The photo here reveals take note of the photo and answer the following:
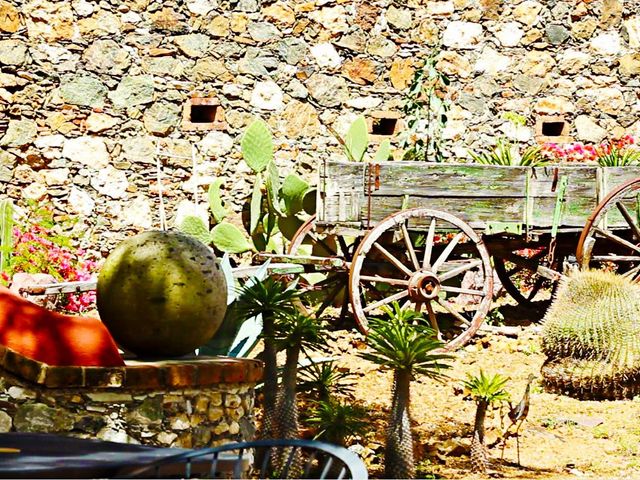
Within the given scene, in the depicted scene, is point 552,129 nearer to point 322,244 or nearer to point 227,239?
point 322,244

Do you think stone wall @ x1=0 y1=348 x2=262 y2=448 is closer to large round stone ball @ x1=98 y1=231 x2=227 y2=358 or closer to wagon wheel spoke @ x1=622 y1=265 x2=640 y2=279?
large round stone ball @ x1=98 y1=231 x2=227 y2=358

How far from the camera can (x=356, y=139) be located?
852 cm

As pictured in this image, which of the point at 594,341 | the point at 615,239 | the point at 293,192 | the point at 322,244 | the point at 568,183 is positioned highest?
the point at 568,183

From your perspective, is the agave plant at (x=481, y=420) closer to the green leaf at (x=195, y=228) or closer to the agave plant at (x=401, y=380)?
the agave plant at (x=401, y=380)

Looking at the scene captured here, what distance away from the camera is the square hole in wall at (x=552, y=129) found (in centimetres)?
966

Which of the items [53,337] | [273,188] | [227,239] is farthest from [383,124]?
[53,337]

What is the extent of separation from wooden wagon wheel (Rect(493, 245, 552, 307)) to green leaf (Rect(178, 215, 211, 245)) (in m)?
2.11

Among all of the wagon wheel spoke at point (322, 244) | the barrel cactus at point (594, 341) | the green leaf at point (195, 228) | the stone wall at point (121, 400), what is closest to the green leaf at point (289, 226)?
the wagon wheel spoke at point (322, 244)

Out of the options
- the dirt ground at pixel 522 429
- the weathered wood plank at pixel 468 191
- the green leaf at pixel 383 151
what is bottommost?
the dirt ground at pixel 522 429

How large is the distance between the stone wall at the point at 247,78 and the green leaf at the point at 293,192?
2.13 feet

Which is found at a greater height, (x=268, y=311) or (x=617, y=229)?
(x=617, y=229)

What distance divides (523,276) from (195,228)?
113 inches

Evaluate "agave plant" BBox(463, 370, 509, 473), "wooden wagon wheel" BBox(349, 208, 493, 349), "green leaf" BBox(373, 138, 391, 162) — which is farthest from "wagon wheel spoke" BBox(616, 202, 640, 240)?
"agave plant" BBox(463, 370, 509, 473)

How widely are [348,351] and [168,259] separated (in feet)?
8.82
